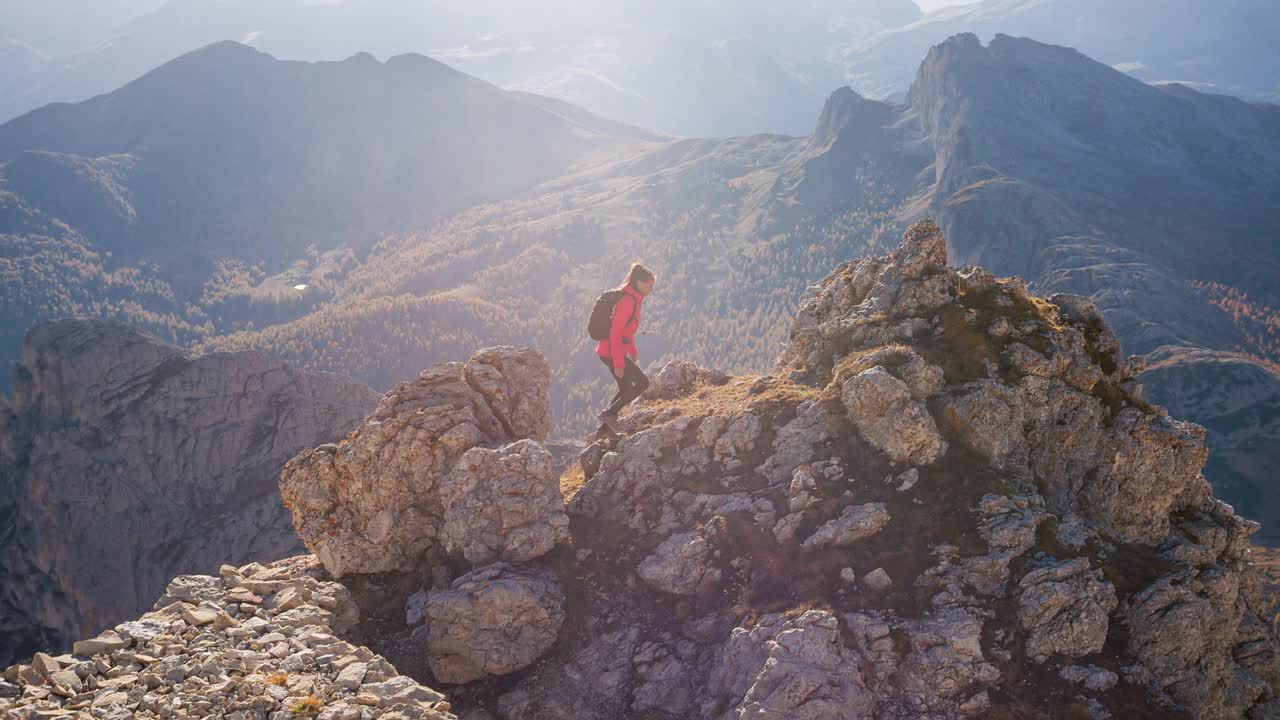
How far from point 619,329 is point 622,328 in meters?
0.09

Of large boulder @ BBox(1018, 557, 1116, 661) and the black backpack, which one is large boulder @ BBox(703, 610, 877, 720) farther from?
the black backpack

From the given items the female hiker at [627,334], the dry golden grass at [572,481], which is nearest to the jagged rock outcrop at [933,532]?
the dry golden grass at [572,481]

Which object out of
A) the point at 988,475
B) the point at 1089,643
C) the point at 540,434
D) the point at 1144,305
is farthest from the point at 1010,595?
the point at 1144,305

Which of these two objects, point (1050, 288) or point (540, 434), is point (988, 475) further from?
point (1050, 288)

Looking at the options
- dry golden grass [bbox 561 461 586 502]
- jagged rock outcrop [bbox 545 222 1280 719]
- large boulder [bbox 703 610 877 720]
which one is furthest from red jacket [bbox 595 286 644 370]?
large boulder [bbox 703 610 877 720]

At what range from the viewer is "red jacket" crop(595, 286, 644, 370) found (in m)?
20.0

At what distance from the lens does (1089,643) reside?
13070mm

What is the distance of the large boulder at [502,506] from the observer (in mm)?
17516

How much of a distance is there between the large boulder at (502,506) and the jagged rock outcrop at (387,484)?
133mm

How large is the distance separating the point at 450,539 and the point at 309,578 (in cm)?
344

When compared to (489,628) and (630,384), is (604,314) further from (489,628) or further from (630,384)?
(489,628)

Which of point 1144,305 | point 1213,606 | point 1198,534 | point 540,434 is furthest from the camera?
point 1144,305

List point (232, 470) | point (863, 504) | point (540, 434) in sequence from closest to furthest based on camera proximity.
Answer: point (863, 504)
point (540, 434)
point (232, 470)

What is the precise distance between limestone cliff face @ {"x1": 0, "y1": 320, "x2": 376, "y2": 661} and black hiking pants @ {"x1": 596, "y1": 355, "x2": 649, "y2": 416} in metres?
43.2
